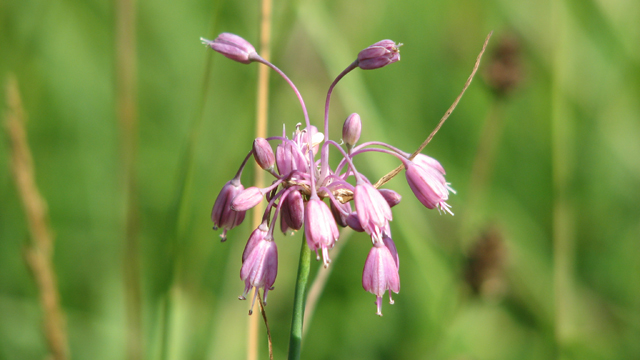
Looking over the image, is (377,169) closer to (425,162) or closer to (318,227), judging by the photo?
(425,162)

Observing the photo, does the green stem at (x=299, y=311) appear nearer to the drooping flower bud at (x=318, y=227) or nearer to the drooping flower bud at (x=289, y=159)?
the drooping flower bud at (x=318, y=227)

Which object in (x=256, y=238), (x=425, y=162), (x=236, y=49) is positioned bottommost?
(x=256, y=238)

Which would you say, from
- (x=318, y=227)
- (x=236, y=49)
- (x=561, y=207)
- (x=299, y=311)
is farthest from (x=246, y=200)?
(x=561, y=207)

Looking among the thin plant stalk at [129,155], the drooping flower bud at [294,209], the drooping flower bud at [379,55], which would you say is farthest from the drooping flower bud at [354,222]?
the thin plant stalk at [129,155]

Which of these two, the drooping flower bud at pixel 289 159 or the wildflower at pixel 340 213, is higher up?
the drooping flower bud at pixel 289 159

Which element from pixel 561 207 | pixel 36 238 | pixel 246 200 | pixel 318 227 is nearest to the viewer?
pixel 318 227

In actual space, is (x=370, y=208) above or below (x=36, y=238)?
above

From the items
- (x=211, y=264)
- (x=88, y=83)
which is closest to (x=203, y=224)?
(x=211, y=264)

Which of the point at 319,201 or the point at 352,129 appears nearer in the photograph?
the point at 319,201
